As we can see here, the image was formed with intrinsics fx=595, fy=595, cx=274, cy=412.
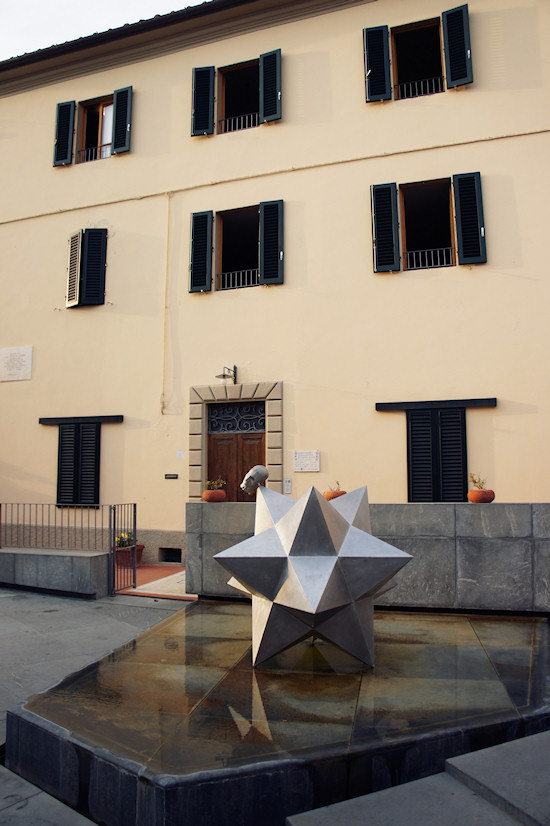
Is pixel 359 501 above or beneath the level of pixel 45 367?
beneath

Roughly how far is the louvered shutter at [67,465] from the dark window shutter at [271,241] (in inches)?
207

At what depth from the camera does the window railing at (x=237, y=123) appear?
12719 millimetres

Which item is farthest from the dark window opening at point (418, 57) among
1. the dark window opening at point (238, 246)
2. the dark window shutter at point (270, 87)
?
the dark window opening at point (238, 246)

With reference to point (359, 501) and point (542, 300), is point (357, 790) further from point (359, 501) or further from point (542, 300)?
point (542, 300)

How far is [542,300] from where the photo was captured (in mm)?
10352

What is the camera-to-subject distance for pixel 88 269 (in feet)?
42.8

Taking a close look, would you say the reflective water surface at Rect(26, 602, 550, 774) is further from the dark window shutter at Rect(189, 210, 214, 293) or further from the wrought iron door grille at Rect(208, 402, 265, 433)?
the dark window shutter at Rect(189, 210, 214, 293)

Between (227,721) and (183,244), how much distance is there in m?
10.6

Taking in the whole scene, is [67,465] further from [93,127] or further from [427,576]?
[427,576]

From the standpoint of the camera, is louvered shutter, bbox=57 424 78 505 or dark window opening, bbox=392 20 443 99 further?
louvered shutter, bbox=57 424 78 505

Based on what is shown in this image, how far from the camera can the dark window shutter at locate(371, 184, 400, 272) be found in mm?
11219

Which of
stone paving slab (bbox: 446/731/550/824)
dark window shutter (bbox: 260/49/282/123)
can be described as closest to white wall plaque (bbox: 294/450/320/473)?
dark window shutter (bbox: 260/49/282/123)

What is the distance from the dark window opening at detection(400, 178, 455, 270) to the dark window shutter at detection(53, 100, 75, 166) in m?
7.73

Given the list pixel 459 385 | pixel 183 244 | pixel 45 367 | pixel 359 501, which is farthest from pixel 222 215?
pixel 359 501
